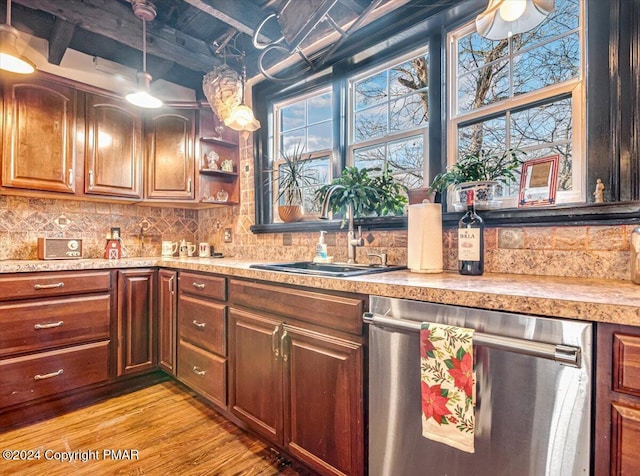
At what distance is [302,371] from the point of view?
144 cm

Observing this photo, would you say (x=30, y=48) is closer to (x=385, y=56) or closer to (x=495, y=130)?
(x=385, y=56)

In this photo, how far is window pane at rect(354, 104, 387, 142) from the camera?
7.07 feet

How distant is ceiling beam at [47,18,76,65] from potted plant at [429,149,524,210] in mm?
2590

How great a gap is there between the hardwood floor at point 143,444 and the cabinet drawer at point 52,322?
1.53ft

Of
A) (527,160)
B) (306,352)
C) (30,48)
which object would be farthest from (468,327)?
(30,48)

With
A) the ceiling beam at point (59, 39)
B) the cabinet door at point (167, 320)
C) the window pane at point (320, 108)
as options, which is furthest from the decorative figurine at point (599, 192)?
the ceiling beam at point (59, 39)

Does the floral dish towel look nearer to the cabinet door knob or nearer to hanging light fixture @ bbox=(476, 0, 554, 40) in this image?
hanging light fixture @ bbox=(476, 0, 554, 40)

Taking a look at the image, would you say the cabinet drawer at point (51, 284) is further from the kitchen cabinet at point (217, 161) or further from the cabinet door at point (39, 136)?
the kitchen cabinet at point (217, 161)

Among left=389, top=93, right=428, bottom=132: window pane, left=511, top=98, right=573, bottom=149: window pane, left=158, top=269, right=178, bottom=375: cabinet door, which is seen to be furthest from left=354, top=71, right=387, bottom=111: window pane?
left=158, top=269, right=178, bottom=375: cabinet door

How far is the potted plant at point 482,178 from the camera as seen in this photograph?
1473mm

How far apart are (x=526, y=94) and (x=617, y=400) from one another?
1364 millimetres

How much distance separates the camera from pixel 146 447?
1.70m

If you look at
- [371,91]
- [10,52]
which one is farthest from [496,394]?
[10,52]

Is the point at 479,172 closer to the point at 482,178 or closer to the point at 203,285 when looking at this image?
the point at 482,178
